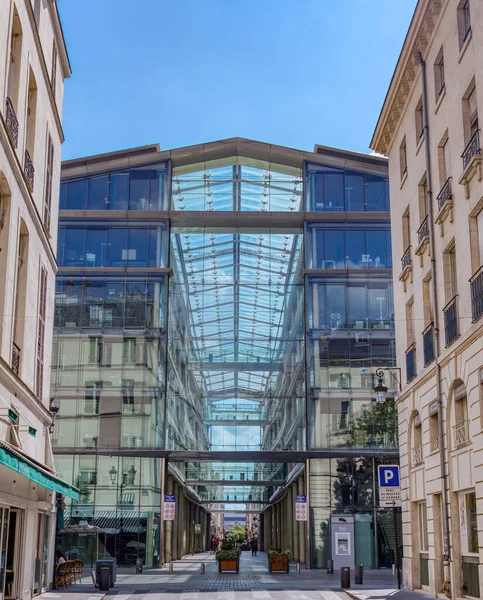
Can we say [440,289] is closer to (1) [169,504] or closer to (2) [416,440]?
(2) [416,440]

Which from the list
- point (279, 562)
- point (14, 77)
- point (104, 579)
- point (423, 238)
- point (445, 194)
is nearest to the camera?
point (14, 77)

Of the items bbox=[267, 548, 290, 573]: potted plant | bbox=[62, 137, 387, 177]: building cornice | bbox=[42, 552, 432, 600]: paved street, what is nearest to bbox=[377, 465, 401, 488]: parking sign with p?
bbox=[42, 552, 432, 600]: paved street

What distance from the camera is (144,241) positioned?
4559cm

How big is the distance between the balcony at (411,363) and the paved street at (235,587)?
21.0ft

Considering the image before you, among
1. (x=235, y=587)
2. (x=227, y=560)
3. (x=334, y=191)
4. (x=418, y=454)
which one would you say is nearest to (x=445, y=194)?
(x=418, y=454)

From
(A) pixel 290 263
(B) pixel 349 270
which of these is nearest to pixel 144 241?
(A) pixel 290 263

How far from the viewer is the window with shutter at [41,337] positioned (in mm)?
24138

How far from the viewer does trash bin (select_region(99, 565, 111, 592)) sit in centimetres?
2706

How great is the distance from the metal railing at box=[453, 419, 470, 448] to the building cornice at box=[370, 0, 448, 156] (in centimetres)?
1079

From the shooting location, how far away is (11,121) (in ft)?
61.9

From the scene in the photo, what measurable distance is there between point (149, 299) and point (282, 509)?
27194 millimetres

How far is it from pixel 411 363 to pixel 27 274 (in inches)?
469

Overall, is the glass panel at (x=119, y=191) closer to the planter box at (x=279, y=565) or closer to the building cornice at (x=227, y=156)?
the building cornice at (x=227, y=156)

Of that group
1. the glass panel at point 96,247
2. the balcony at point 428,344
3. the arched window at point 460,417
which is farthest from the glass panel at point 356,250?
the arched window at point 460,417
